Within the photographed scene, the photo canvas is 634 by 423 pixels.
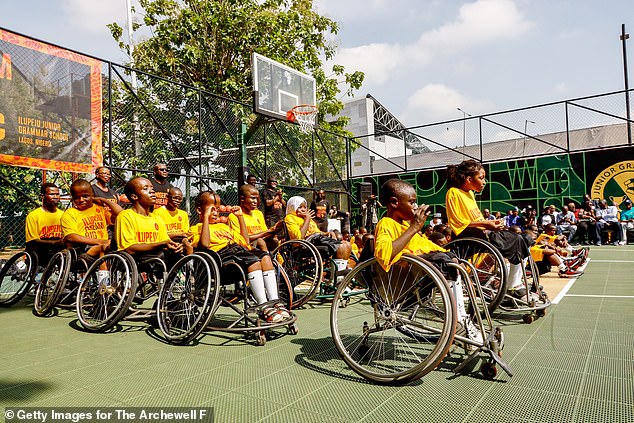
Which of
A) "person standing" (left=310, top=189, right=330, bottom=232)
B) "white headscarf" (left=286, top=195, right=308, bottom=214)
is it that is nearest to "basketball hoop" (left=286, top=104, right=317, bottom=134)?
"person standing" (left=310, top=189, right=330, bottom=232)

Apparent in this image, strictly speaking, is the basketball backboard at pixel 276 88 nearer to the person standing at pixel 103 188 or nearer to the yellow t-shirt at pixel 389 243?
the person standing at pixel 103 188

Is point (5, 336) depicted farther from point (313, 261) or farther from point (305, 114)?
point (305, 114)

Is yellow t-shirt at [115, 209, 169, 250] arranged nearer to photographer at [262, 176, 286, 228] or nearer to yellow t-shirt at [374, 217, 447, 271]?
yellow t-shirt at [374, 217, 447, 271]

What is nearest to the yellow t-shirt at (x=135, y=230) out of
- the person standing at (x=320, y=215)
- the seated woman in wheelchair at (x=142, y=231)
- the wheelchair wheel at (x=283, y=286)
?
the seated woman in wheelchair at (x=142, y=231)

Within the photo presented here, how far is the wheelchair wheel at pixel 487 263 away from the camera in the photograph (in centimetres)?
352

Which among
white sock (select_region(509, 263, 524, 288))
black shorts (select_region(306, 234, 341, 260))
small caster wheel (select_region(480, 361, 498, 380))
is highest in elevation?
black shorts (select_region(306, 234, 341, 260))

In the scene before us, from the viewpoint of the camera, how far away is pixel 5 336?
3799mm

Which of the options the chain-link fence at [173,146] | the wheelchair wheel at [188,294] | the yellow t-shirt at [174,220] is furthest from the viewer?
the chain-link fence at [173,146]

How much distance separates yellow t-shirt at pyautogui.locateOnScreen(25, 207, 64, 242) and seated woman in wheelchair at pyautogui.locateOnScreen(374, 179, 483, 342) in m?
4.27

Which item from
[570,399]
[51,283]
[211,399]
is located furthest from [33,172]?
[570,399]

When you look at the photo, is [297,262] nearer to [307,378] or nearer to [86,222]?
[86,222]

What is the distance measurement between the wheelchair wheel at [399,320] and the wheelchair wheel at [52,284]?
2961mm

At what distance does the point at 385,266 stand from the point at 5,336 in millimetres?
3307

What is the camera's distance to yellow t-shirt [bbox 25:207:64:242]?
5262mm
